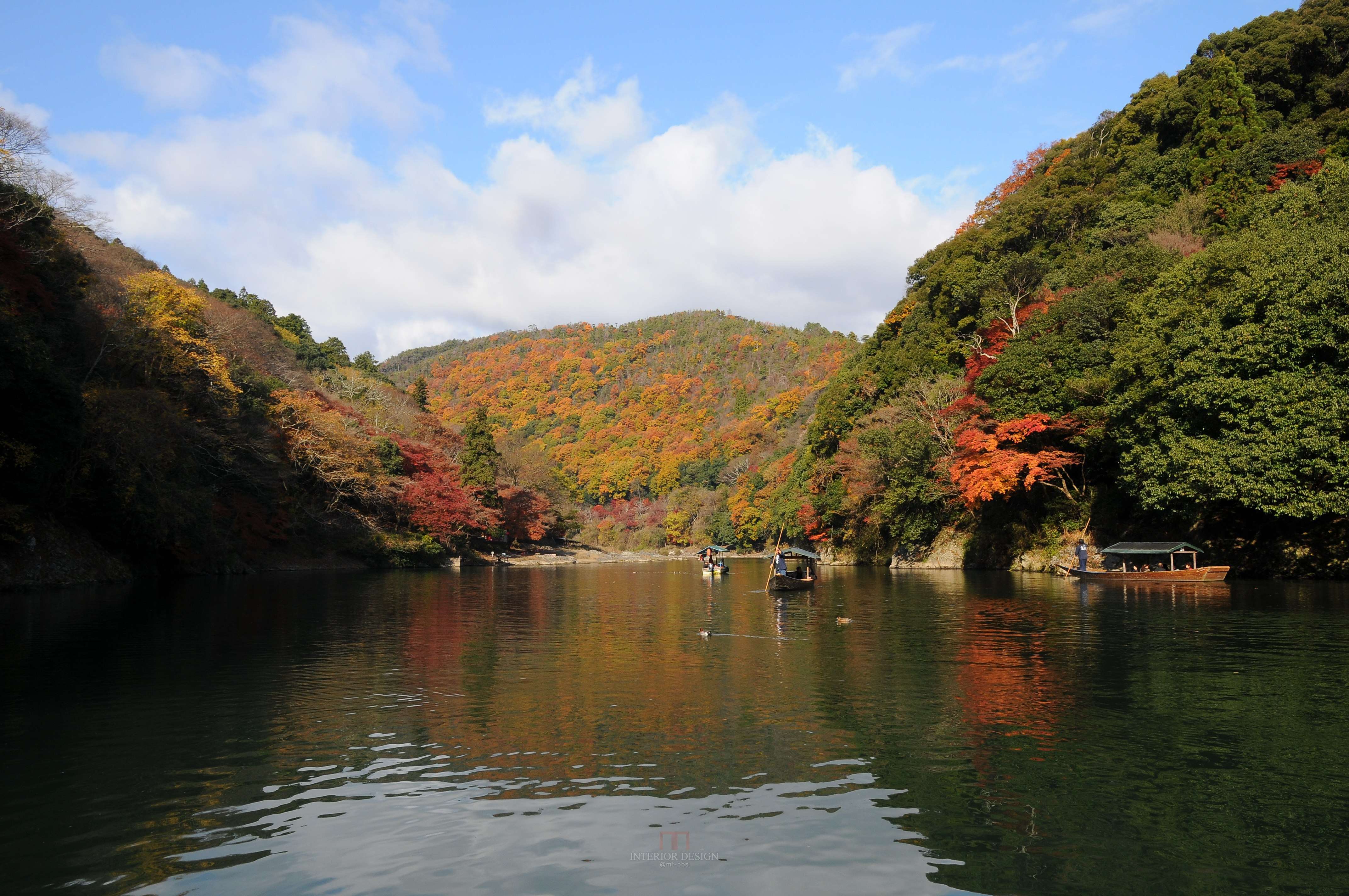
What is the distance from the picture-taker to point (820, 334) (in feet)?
517

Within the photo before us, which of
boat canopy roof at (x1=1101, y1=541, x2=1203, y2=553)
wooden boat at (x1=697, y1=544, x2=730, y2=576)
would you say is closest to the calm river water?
boat canopy roof at (x1=1101, y1=541, x2=1203, y2=553)

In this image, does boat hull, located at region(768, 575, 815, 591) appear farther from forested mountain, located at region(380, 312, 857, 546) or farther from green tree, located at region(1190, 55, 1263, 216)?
forested mountain, located at region(380, 312, 857, 546)

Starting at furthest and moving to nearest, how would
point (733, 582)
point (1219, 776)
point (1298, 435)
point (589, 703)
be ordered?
point (733, 582) → point (1298, 435) → point (589, 703) → point (1219, 776)

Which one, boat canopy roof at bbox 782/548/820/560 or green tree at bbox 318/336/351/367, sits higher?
green tree at bbox 318/336/351/367

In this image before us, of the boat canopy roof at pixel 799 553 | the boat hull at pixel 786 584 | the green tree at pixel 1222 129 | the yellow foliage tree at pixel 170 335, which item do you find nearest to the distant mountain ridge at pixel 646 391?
the green tree at pixel 1222 129

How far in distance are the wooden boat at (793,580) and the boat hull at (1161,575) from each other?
11.7 metres

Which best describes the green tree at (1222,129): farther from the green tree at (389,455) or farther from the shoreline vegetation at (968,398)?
the green tree at (389,455)

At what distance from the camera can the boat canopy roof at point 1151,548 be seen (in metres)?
34.0

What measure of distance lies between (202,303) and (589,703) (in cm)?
4569

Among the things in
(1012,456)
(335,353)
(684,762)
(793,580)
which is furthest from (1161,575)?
(335,353)

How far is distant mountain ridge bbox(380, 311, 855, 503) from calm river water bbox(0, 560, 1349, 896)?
94829 mm

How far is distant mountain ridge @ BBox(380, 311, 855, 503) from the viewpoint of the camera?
416 ft

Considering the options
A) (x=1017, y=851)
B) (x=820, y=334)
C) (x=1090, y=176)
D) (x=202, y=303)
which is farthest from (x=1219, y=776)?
(x=820, y=334)

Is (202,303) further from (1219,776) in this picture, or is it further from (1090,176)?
(1090,176)
